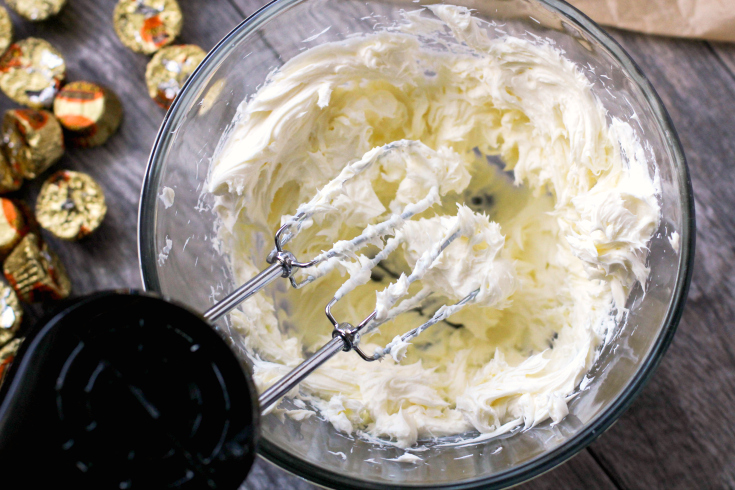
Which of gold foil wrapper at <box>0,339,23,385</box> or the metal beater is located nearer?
the metal beater

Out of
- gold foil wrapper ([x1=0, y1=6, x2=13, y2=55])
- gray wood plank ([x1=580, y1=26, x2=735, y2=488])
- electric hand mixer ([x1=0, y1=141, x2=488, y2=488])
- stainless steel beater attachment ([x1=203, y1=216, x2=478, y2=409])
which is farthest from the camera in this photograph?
gold foil wrapper ([x1=0, y1=6, x2=13, y2=55])

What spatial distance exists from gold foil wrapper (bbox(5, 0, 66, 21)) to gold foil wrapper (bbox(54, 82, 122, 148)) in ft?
0.39

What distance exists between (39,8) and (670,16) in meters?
0.97

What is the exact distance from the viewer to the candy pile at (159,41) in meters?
0.82

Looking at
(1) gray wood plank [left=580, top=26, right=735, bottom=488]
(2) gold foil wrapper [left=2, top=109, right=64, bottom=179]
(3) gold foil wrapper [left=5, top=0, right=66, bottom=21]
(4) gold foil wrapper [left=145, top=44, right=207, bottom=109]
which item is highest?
(3) gold foil wrapper [left=5, top=0, right=66, bottom=21]

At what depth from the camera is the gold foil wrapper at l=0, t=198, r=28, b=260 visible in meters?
0.83

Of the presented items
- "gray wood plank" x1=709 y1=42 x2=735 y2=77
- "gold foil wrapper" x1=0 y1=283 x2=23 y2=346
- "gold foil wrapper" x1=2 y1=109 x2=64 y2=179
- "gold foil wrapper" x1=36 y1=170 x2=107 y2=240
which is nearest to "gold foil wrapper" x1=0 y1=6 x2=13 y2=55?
"gold foil wrapper" x1=2 y1=109 x2=64 y2=179

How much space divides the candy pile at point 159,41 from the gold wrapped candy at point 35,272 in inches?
11.4

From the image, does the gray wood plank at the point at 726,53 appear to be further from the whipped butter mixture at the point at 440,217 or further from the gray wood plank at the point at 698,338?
the whipped butter mixture at the point at 440,217

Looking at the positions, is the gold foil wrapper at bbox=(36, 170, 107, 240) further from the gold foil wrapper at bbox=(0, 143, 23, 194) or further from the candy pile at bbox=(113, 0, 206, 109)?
the candy pile at bbox=(113, 0, 206, 109)

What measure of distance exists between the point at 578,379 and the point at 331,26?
0.53m

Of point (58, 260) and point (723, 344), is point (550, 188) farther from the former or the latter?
point (58, 260)

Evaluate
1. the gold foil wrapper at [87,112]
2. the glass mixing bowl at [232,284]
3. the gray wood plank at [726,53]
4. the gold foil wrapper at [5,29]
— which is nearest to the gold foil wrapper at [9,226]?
the gold foil wrapper at [87,112]

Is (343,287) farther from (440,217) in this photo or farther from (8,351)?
(8,351)
